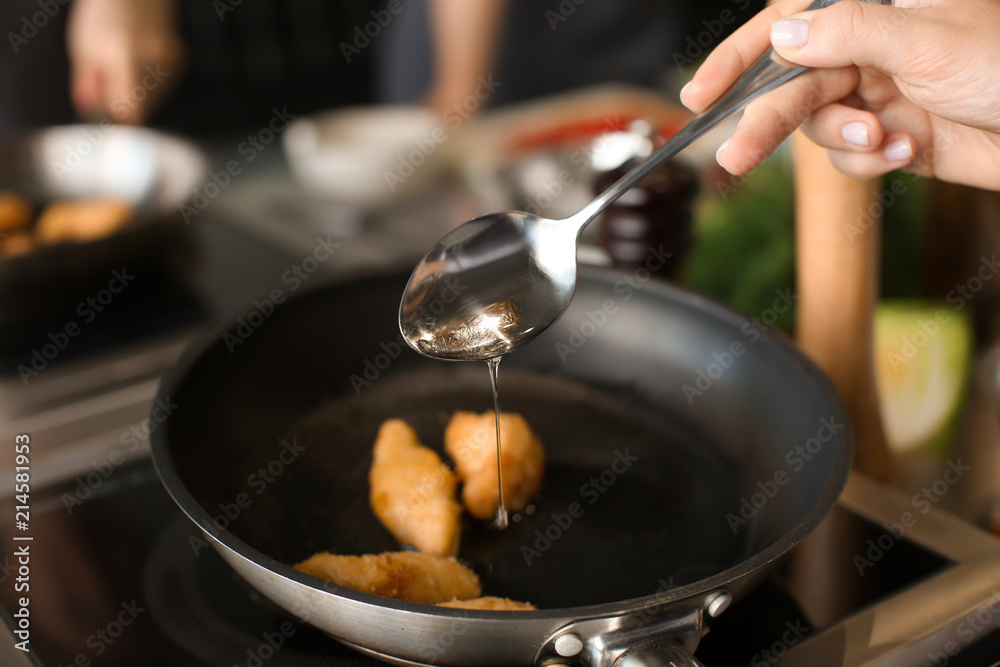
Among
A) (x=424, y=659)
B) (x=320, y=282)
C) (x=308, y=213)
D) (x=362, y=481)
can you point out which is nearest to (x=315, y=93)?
(x=308, y=213)

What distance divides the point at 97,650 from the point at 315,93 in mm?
3288

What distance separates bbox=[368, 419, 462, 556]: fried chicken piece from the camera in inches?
27.9

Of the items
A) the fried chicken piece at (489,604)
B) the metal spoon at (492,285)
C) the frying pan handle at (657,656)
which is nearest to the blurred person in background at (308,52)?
the metal spoon at (492,285)

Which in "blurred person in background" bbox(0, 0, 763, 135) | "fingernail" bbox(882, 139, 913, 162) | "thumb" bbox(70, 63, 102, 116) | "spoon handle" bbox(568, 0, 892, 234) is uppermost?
"spoon handle" bbox(568, 0, 892, 234)


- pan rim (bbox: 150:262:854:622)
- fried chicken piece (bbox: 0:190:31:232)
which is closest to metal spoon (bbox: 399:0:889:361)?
pan rim (bbox: 150:262:854:622)

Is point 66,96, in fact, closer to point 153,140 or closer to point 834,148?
point 153,140

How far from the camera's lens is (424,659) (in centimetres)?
54

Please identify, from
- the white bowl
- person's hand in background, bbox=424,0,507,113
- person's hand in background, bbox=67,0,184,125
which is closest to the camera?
the white bowl

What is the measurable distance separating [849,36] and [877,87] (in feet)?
0.74

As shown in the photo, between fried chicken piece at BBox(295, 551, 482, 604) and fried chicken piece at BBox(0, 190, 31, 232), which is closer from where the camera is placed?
fried chicken piece at BBox(295, 551, 482, 604)

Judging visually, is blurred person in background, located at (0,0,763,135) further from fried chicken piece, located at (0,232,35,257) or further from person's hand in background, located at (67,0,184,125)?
fried chicken piece, located at (0,232,35,257)

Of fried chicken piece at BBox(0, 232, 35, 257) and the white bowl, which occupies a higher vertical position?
fried chicken piece at BBox(0, 232, 35, 257)

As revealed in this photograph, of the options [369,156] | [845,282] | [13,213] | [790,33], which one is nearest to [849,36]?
[790,33]

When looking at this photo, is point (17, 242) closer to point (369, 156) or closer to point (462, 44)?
point (369, 156)
